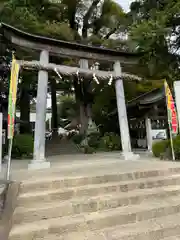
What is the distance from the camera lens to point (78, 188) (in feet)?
13.6

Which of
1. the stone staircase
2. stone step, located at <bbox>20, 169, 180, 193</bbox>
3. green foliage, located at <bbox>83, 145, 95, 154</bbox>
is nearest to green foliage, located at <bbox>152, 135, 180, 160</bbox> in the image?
stone step, located at <bbox>20, 169, 180, 193</bbox>

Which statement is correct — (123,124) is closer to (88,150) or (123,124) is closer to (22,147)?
(88,150)

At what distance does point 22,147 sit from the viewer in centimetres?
1190

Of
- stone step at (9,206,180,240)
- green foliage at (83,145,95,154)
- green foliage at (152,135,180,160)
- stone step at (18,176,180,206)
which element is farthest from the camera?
green foliage at (83,145,95,154)

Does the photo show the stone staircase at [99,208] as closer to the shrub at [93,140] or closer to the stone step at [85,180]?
the stone step at [85,180]

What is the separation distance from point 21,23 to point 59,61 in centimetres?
546

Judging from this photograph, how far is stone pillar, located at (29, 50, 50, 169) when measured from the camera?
6.94 meters

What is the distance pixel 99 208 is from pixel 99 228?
46cm

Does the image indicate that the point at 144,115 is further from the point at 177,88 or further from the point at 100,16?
the point at 100,16

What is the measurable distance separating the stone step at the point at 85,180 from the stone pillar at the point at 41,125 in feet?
8.09

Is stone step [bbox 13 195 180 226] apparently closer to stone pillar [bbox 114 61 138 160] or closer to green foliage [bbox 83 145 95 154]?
stone pillar [bbox 114 61 138 160]

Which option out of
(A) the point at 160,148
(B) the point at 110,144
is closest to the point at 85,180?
(A) the point at 160,148

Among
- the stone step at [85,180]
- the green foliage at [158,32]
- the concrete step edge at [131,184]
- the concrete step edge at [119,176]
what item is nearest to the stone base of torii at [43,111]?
the green foliage at [158,32]

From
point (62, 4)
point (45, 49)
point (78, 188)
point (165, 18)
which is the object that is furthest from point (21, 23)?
point (78, 188)
